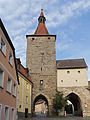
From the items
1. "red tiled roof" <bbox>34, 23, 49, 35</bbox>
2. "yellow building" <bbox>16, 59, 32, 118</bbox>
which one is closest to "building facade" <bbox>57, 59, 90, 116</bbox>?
"yellow building" <bbox>16, 59, 32, 118</bbox>

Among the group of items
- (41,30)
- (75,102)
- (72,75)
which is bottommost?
(75,102)

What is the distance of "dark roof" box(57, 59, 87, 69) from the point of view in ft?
149

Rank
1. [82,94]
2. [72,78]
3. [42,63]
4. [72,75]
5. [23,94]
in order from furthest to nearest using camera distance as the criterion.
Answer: [42,63], [72,75], [72,78], [82,94], [23,94]

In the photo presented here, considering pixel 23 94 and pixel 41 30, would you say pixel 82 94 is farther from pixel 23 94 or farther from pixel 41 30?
pixel 41 30

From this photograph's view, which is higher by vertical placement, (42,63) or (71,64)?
(42,63)

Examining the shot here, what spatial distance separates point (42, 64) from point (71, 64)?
227 inches

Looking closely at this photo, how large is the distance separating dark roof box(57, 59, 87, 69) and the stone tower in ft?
5.95

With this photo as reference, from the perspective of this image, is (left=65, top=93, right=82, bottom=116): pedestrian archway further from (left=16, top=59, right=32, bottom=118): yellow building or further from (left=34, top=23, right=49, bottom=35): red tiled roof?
(left=34, top=23, right=49, bottom=35): red tiled roof

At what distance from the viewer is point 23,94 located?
1426 inches

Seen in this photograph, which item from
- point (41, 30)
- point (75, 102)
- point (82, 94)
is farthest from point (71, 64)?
point (41, 30)

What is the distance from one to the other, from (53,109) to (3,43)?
2967 centimetres

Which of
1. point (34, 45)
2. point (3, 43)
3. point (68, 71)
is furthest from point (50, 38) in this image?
point (3, 43)

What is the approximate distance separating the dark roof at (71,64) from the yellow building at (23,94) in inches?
329

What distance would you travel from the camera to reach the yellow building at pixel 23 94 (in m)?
33.8
